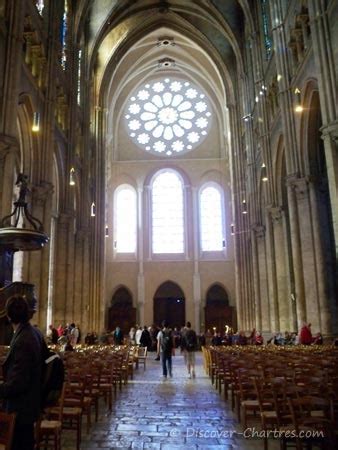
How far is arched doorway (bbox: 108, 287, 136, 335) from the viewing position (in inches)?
1453

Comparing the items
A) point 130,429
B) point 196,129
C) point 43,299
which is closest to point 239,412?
point 130,429

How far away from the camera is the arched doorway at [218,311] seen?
36.7 meters

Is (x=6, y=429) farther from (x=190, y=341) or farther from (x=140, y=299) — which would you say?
(x=140, y=299)

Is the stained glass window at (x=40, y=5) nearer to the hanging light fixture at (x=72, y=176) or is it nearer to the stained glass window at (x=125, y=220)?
the hanging light fixture at (x=72, y=176)

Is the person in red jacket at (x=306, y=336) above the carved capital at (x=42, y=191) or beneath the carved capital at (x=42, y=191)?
beneath

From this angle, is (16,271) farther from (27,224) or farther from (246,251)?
(246,251)

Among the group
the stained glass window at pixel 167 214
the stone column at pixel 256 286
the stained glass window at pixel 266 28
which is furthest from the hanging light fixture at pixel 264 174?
the stained glass window at pixel 167 214

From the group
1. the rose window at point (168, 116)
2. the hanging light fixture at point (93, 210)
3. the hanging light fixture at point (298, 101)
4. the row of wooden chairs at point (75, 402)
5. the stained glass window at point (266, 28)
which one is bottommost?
the row of wooden chairs at point (75, 402)

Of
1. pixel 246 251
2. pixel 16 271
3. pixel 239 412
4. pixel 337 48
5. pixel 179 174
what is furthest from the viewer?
pixel 179 174

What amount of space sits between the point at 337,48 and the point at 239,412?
11197 mm

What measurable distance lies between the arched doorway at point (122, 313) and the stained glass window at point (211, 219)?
24.9 feet

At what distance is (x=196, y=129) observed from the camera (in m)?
40.8

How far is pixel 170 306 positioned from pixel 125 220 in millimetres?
8205

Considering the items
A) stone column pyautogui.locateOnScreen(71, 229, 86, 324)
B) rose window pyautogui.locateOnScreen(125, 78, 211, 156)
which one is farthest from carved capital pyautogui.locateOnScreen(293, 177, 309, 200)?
rose window pyautogui.locateOnScreen(125, 78, 211, 156)
